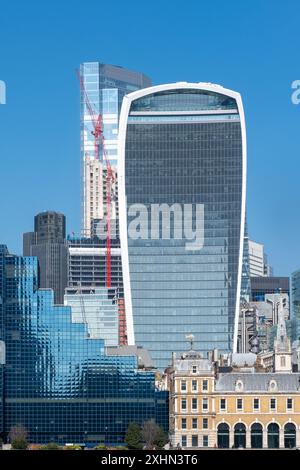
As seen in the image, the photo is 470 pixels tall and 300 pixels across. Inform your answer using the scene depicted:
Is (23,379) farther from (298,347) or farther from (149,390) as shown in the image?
(298,347)

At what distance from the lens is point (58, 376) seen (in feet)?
543

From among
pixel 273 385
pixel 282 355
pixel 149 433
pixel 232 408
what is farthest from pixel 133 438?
pixel 282 355

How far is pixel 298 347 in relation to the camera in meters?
168

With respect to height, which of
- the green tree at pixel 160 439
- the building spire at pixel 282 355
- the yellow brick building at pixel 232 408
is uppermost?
the building spire at pixel 282 355

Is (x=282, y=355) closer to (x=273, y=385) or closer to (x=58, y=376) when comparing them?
(x=273, y=385)

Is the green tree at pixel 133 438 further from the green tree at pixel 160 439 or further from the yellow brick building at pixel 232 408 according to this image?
the yellow brick building at pixel 232 408

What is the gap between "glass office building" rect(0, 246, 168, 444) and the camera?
16125 cm

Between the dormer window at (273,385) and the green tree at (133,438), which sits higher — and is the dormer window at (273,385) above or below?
above

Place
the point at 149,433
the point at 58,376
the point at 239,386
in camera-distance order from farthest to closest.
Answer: the point at 58,376
the point at 149,433
the point at 239,386

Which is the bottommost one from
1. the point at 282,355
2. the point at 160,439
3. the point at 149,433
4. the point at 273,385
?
the point at 160,439

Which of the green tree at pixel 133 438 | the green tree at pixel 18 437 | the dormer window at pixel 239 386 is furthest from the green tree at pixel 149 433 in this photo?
the green tree at pixel 18 437

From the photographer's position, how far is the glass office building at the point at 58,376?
16125 centimetres
